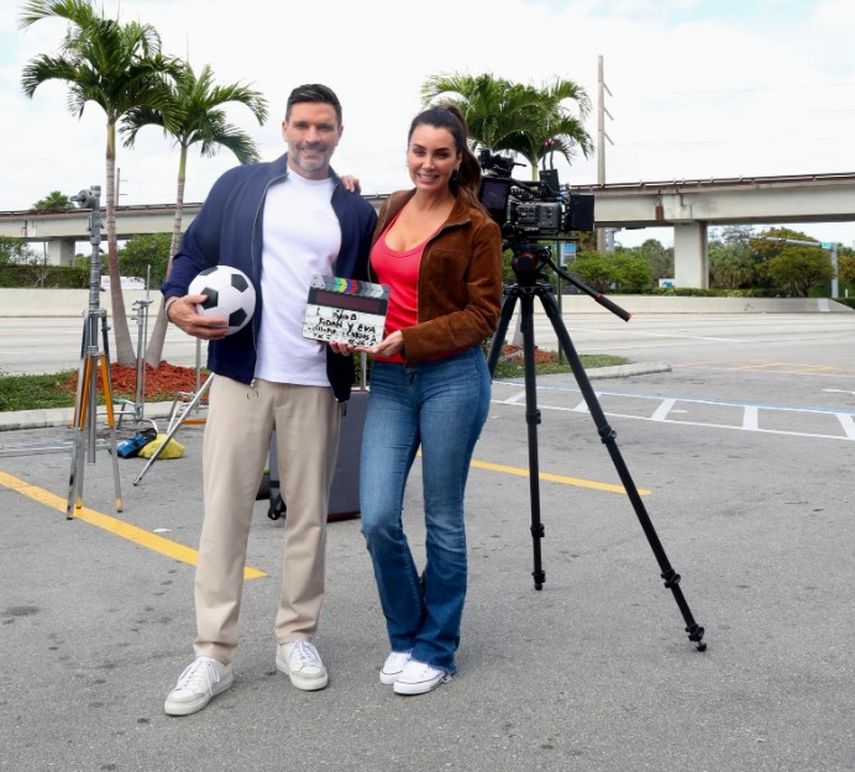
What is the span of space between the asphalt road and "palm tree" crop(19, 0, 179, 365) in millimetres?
6441

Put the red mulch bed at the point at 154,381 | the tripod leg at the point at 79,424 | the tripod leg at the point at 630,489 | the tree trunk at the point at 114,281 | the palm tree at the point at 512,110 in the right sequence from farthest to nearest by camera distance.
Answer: the palm tree at the point at 512,110 → the tree trunk at the point at 114,281 → the red mulch bed at the point at 154,381 → the tripod leg at the point at 79,424 → the tripod leg at the point at 630,489

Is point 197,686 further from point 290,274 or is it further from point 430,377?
point 290,274

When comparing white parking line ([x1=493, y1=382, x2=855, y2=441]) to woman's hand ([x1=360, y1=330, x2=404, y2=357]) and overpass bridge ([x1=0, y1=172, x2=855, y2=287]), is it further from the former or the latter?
overpass bridge ([x1=0, y1=172, x2=855, y2=287])

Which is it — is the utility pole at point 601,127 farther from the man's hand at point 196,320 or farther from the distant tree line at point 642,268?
the man's hand at point 196,320

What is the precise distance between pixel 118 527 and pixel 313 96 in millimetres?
3350

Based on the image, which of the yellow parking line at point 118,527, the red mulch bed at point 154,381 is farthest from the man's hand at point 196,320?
the red mulch bed at point 154,381

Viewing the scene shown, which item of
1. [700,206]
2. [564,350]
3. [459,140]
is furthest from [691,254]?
[459,140]

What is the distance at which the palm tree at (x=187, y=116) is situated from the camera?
13.7 metres

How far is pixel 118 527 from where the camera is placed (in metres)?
6.07

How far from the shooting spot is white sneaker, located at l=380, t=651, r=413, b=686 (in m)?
3.69

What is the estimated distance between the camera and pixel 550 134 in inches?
793

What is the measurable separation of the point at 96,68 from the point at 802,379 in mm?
10254

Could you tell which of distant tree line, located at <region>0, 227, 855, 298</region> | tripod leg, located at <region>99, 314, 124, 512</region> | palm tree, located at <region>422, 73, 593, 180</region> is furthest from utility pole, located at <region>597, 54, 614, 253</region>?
tripod leg, located at <region>99, 314, 124, 512</region>

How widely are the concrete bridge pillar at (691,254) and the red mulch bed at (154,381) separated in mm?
44778
